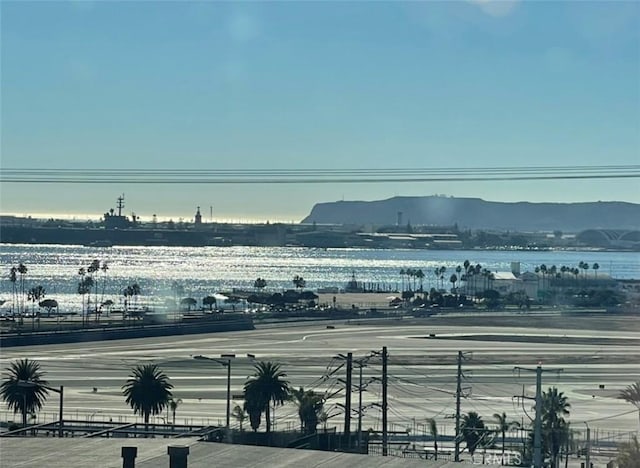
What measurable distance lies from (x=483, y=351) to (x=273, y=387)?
1418 centimetres

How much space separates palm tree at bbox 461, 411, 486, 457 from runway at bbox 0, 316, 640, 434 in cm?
159

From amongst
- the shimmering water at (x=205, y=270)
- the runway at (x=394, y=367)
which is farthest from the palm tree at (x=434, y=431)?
the shimmering water at (x=205, y=270)

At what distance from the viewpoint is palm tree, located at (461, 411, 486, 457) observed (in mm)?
14773

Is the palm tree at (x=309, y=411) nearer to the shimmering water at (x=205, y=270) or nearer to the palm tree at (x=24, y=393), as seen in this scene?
the palm tree at (x=24, y=393)

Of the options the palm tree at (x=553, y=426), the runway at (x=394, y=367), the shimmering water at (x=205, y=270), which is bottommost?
the runway at (x=394, y=367)

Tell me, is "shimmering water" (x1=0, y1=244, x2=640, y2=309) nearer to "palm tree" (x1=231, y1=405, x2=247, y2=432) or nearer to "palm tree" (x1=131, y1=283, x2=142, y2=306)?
"palm tree" (x1=131, y1=283, x2=142, y2=306)

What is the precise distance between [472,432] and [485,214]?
604 ft

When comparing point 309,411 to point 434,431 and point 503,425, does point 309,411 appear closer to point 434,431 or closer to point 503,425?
point 434,431

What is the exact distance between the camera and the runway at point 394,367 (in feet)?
61.5

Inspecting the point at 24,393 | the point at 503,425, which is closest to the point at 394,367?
the point at 503,425

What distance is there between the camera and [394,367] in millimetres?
26266

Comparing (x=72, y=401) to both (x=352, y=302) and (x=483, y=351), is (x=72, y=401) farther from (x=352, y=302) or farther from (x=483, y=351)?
(x=352, y=302)

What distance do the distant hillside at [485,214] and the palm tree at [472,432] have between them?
170 meters

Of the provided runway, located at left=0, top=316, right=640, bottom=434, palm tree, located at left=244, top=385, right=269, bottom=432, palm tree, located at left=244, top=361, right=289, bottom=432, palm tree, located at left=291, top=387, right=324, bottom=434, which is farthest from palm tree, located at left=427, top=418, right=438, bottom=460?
palm tree, located at left=244, top=385, right=269, bottom=432
